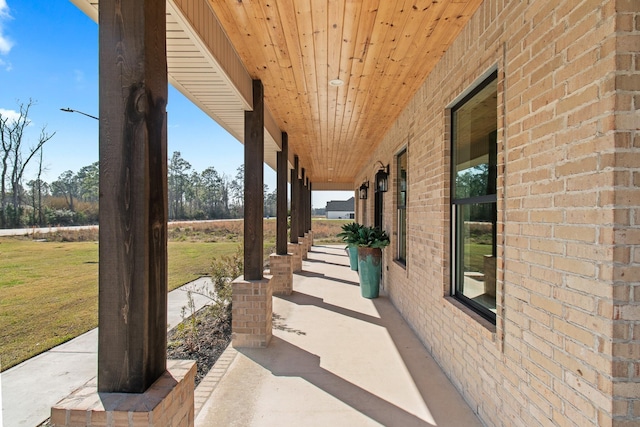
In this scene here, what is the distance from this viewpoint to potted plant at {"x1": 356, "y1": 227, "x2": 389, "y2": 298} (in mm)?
6160

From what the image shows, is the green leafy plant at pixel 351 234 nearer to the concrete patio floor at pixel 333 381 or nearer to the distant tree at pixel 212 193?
the concrete patio floor at pixel 333 381

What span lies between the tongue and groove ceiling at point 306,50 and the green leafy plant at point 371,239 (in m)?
2.19

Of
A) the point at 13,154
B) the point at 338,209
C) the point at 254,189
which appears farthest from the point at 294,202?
the point at 338,209

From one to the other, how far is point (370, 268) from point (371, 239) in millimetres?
515

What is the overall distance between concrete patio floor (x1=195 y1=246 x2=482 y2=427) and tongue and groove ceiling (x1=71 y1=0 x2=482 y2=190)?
8.69ft

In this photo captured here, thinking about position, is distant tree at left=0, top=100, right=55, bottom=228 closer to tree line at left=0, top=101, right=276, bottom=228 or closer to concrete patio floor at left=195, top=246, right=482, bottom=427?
tree line at left=0, top=101, right=276, bottom=228

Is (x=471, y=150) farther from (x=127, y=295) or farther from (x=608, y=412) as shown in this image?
(x=127, y=295)

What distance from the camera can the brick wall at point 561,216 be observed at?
Result: 1.27 meters

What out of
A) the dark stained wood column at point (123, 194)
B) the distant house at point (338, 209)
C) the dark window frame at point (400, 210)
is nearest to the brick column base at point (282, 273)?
the dark window frame at point (400, 210)

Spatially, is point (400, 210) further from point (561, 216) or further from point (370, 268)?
point (561, 216)

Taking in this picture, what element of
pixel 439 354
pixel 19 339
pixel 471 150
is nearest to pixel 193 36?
pixel 471 150

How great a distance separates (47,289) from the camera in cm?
764

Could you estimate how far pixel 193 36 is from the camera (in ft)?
7.68

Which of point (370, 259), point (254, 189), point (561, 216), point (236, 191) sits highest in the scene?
point (236, 191)
